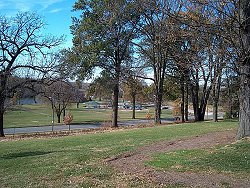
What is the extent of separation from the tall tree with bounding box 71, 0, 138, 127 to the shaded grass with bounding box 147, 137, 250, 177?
2018 cm

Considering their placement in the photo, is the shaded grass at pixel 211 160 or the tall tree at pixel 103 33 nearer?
the shaded grass at pixel 211 160

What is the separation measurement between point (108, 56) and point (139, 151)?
20689 mm

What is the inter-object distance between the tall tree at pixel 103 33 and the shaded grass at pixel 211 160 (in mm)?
20184

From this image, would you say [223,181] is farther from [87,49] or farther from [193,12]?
[87,49]

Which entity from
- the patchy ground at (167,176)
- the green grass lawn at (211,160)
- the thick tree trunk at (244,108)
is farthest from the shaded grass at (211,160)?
the thick tree trunk at (244,108)

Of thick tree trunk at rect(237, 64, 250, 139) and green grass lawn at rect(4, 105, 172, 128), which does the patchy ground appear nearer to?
thick tree trunk at rect(237, 64, 250, 139)

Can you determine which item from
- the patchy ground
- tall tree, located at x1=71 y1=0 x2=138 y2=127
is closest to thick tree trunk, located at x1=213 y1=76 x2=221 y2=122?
tall tree, located at x1=71 y1=0 x2=138 y2=127

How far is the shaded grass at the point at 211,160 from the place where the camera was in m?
7.71

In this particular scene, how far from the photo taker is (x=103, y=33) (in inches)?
1162

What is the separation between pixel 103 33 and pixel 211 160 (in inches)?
897

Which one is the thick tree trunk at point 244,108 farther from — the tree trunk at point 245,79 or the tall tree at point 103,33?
the tall tree at point 103,33

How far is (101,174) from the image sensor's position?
760 centimetres

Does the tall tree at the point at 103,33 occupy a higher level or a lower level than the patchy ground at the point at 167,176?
higher

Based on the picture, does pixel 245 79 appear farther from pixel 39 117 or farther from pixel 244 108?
pixel 39 117
